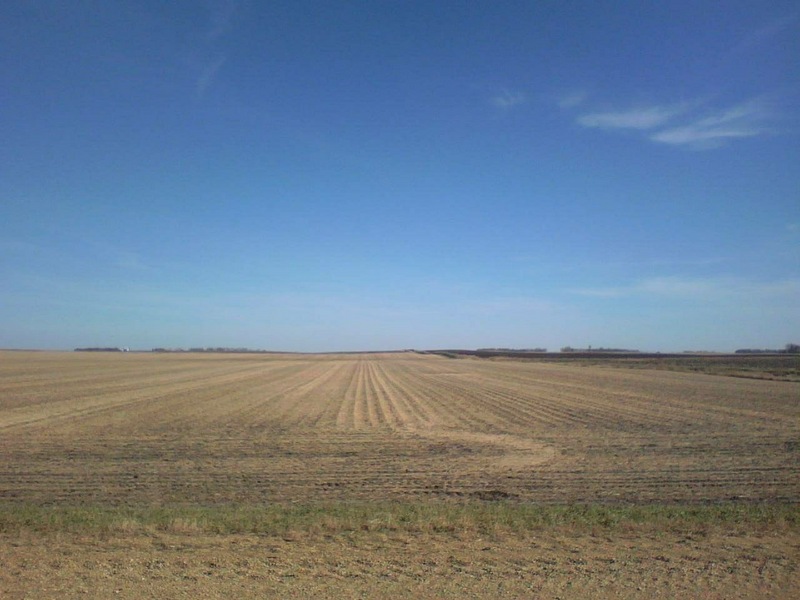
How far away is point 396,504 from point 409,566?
339 cm

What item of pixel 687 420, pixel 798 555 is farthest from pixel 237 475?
pixel 687 420

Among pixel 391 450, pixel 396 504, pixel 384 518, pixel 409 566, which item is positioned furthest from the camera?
pixel 391 450

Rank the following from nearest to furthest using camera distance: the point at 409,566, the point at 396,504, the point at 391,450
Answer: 1. the point at 409,566
2. the point at 396,504
3. the point at 391,450

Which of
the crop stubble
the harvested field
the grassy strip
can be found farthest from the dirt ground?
the crop stubble

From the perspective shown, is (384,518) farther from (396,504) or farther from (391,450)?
(391,450)

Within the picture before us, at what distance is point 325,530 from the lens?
8.66 metres

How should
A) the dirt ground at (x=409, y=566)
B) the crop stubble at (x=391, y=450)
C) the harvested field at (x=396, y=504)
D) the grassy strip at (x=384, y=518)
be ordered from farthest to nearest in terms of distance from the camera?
the crop stubble at (x=391, y=450)
the grassy strip at (x=384, y=518)
the harvested field at (x=396, y=504)
the dirt ground at (x=409, y=566)

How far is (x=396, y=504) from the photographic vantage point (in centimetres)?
1051

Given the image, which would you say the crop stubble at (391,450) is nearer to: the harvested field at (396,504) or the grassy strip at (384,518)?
the harvested field at (396,504)

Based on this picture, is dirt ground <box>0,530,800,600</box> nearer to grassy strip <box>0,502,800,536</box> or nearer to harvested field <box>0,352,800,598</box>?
harvested field <box>0,352,800,598</box>

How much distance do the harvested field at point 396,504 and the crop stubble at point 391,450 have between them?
0.30ft

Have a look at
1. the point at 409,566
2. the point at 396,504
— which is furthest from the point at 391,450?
the point at 409,566

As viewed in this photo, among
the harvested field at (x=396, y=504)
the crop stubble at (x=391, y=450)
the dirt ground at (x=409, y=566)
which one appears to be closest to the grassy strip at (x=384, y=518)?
the harvested field at (x=396, y=504)

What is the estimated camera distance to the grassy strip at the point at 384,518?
866 centimetres
